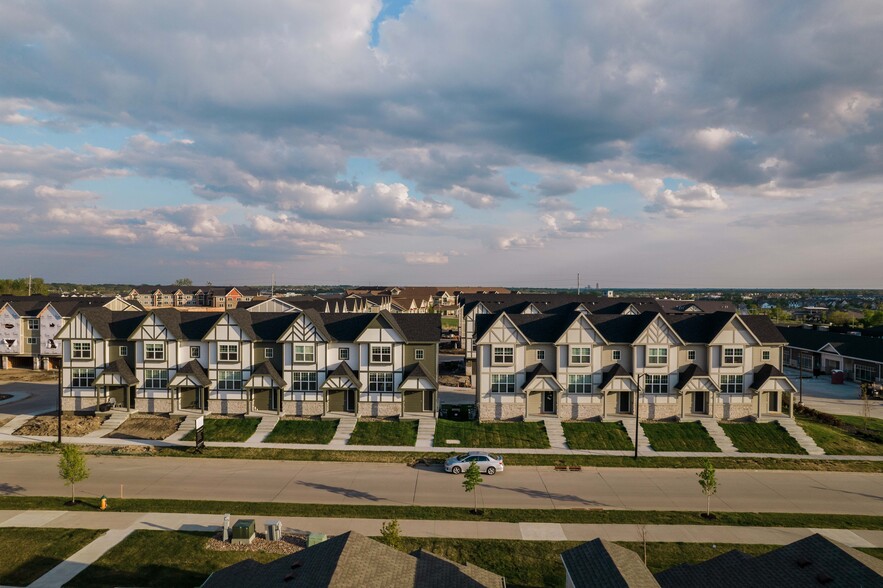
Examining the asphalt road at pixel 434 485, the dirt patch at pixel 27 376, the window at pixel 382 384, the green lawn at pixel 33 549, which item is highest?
the window at pixel 382 384

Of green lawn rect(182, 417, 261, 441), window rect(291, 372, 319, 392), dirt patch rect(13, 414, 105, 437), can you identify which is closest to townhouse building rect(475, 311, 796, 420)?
window rect(291, 372, 319, 392)

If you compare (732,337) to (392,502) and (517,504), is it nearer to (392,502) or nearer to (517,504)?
(517,504)

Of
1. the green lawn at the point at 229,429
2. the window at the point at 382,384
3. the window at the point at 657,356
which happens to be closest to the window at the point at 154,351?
the green lawn at the point at 229,429

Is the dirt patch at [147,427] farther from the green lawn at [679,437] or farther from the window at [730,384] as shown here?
the window at [730,384]

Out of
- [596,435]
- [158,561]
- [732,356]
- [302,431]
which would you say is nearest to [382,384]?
[302,431]

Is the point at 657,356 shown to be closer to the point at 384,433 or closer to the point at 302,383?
the point at 384,433

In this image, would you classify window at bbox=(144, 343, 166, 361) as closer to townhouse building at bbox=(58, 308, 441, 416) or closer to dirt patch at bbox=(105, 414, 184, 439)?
townhouse building at bbox=(58, 308, 441, 416)
